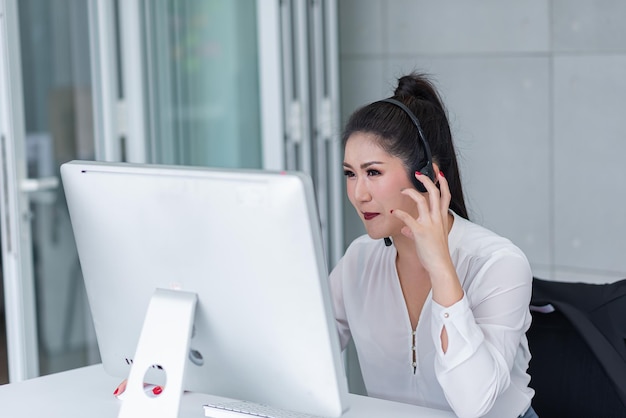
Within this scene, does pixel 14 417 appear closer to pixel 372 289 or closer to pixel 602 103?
pixel 372 289

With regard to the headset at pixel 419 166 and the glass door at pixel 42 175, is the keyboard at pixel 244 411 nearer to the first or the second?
the headset at pixel 419 166

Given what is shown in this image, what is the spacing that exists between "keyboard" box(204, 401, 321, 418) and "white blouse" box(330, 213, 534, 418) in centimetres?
27

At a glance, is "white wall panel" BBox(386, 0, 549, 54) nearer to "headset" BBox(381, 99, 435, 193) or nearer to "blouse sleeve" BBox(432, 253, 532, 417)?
"headset" BBox(381, 99, 435, 193)

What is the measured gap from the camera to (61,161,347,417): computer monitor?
129 cm

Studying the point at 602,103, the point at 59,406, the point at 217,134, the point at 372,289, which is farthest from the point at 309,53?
the point at 59,406

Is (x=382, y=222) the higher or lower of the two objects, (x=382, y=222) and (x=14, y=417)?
the higher

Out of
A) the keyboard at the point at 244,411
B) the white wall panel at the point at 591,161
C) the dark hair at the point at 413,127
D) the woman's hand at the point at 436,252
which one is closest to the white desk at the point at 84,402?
the keyboard at the point at 244,411

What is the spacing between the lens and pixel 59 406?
173 centimetres

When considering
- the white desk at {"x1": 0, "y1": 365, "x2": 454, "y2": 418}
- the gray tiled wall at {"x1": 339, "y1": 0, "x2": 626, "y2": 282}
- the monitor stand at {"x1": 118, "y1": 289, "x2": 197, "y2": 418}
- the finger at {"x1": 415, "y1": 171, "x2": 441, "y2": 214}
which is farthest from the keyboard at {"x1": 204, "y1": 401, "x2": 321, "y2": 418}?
the gray tiled wall at {"x1": 339, "y1": 0, "x2": 626, "y2": 282}

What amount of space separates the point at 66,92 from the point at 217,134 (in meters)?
0.64

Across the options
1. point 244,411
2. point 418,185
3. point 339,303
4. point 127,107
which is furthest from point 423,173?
point 127,107

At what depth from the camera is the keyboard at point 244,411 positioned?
156 cm

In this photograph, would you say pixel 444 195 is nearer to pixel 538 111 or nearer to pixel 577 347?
pixel 577 347

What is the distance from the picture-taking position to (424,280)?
6.30 ft
